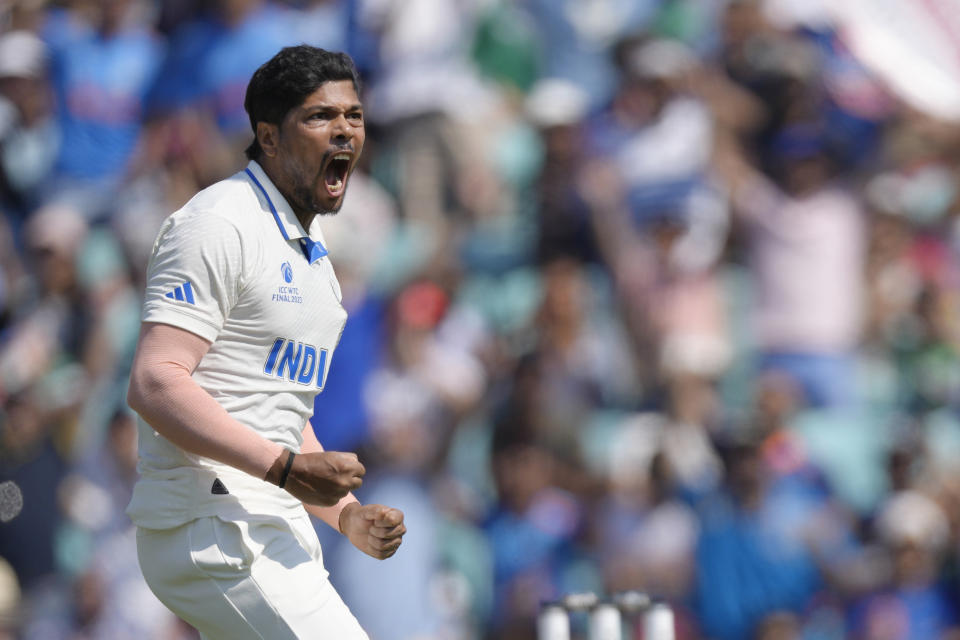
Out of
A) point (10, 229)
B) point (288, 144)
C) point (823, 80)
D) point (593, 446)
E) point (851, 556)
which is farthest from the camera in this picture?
point (10, 229)

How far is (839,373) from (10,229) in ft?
18.1

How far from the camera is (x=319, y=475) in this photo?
99.0 inches

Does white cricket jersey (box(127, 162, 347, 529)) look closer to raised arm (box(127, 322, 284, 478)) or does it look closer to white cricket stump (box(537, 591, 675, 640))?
raised arm (box(127, 322, 284, 478))

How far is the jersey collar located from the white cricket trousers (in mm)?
631

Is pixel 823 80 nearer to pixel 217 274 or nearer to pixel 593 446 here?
pixel 593 446

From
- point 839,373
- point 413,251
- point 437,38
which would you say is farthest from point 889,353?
point 437,38

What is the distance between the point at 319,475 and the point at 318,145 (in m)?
0.78

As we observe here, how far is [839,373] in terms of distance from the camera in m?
7.38

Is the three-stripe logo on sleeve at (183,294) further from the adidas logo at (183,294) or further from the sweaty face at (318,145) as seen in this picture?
the sweaty face at (318,145)

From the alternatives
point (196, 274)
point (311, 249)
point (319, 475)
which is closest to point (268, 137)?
point (311, 249)

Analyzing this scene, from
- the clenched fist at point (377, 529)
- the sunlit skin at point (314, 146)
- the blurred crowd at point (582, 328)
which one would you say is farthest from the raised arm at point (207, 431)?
the blurred crowd at point (582, 328)

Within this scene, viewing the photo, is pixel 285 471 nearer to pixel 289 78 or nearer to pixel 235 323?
pixel 235 323

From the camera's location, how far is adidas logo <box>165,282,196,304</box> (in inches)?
102

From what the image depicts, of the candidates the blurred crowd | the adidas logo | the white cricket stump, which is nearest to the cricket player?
the adidas logo
